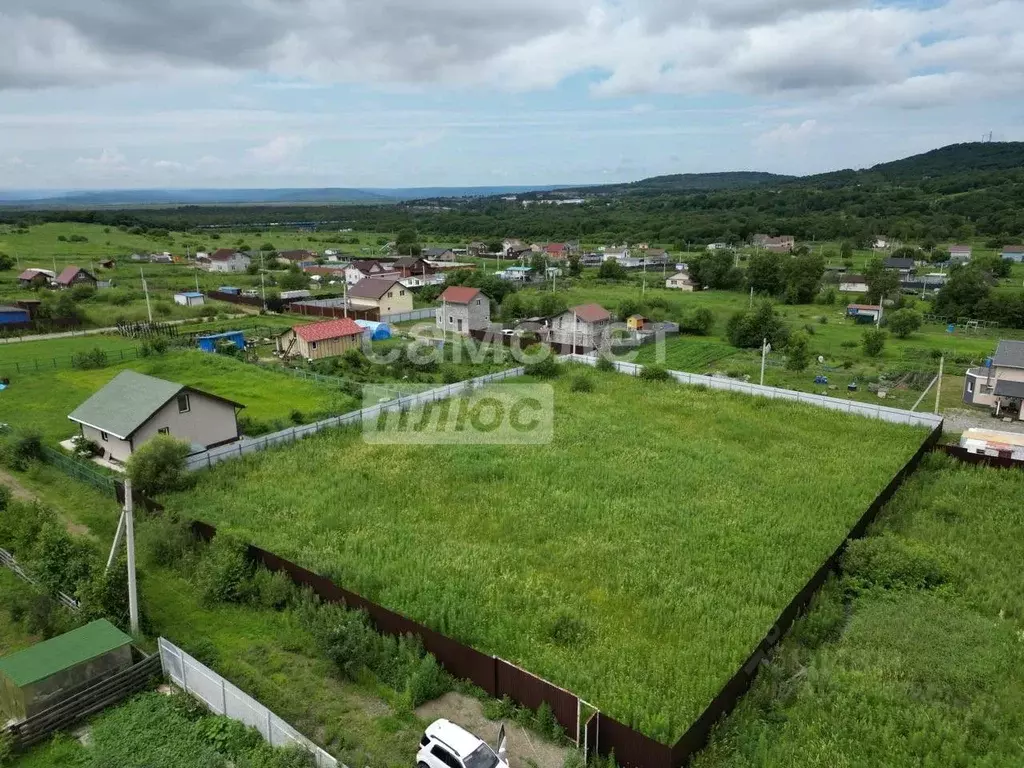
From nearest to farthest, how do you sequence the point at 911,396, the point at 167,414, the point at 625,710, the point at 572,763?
the point at 572,763 < the point at 625,710 < the point at 167,414 < the point at 911,396

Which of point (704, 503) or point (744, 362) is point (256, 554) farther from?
point (744, 362)

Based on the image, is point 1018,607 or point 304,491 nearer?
point 1018,607

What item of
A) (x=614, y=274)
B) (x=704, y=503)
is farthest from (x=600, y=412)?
(x=614, y=274)

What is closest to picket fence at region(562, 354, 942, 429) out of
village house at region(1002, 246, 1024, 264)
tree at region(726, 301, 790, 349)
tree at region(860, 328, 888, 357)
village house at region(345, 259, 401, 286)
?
tree at region(860, 328, 888, 357)

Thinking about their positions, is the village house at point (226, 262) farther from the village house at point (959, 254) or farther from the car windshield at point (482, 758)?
the village house at point (959, 254)

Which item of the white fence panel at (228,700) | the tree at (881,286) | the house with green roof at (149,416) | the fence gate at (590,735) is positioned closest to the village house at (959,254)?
the tree at (881,286)
